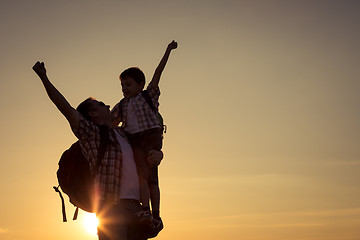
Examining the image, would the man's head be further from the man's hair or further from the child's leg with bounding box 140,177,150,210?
the child's leg with bounding box 140,177,150,210

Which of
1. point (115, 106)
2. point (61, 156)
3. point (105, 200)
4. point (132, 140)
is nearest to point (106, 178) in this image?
point (105, 200)

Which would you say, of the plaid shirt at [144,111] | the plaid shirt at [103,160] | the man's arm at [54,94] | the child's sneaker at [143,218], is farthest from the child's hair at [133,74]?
the child's sneaker at [143,218]

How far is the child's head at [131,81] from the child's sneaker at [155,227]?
203cm

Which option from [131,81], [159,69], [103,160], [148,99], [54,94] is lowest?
[103,160]

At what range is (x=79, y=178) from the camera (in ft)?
17.4

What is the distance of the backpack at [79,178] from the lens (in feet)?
17.3

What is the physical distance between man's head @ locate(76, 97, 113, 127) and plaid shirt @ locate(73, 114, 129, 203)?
37 cm

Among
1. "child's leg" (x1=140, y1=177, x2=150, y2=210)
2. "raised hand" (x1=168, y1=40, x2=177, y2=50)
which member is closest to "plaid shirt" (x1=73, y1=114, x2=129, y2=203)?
"child's leg" (x1=140, y1=177, x2=150, y2=210)

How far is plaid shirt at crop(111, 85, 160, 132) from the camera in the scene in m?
6.48

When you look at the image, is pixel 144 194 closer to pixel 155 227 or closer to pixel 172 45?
pixel 155 227

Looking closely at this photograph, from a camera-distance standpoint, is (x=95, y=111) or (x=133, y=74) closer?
(x=95, y=111)

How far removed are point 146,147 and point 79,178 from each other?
1.23 meters

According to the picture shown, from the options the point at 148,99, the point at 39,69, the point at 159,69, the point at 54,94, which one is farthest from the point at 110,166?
the point at 159,69

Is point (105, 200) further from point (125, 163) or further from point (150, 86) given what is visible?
point (150, 86)
